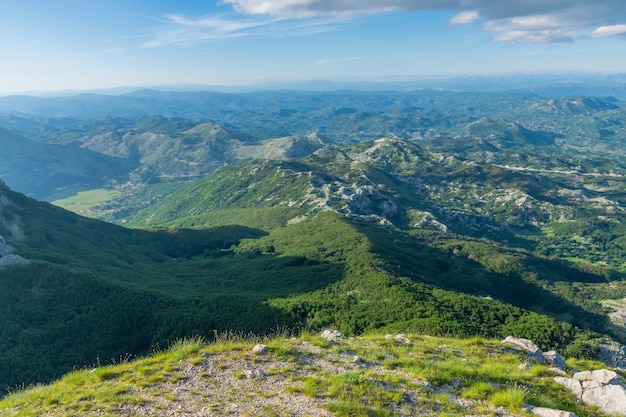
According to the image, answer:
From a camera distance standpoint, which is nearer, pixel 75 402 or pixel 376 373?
pixel 75 402

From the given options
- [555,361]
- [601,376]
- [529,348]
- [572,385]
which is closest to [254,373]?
[572,385]

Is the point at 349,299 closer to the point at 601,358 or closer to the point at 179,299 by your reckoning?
the point at 179,299

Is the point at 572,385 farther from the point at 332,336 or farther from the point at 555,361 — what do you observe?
the point at 332,336

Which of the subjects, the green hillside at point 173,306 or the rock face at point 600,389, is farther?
the green hillside at point 173,306

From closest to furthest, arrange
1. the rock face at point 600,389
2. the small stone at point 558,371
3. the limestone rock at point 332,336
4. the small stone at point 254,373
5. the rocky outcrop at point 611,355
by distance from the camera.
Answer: the rock face at point 600,389
the small stone at point 254,373
the small stone at point 558,371
the limestone rock at point 332,336
the rocky outcrop at point 611,355

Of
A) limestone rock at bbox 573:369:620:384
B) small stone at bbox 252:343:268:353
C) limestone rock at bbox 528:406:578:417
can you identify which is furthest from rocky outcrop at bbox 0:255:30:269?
limestone rock at bbox 573:369:620:384

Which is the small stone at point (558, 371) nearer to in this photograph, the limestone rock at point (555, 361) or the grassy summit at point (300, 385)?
the grassy summit at point (300, 385)

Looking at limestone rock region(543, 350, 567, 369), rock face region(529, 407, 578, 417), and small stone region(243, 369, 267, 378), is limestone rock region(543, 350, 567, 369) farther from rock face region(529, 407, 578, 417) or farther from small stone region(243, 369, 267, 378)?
small stone region(243, 369, 267, 378)

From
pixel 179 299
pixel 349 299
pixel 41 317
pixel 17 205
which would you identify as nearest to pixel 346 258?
pixel 349 299

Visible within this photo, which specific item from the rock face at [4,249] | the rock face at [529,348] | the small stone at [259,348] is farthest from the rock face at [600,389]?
the rock face at [4,249]
